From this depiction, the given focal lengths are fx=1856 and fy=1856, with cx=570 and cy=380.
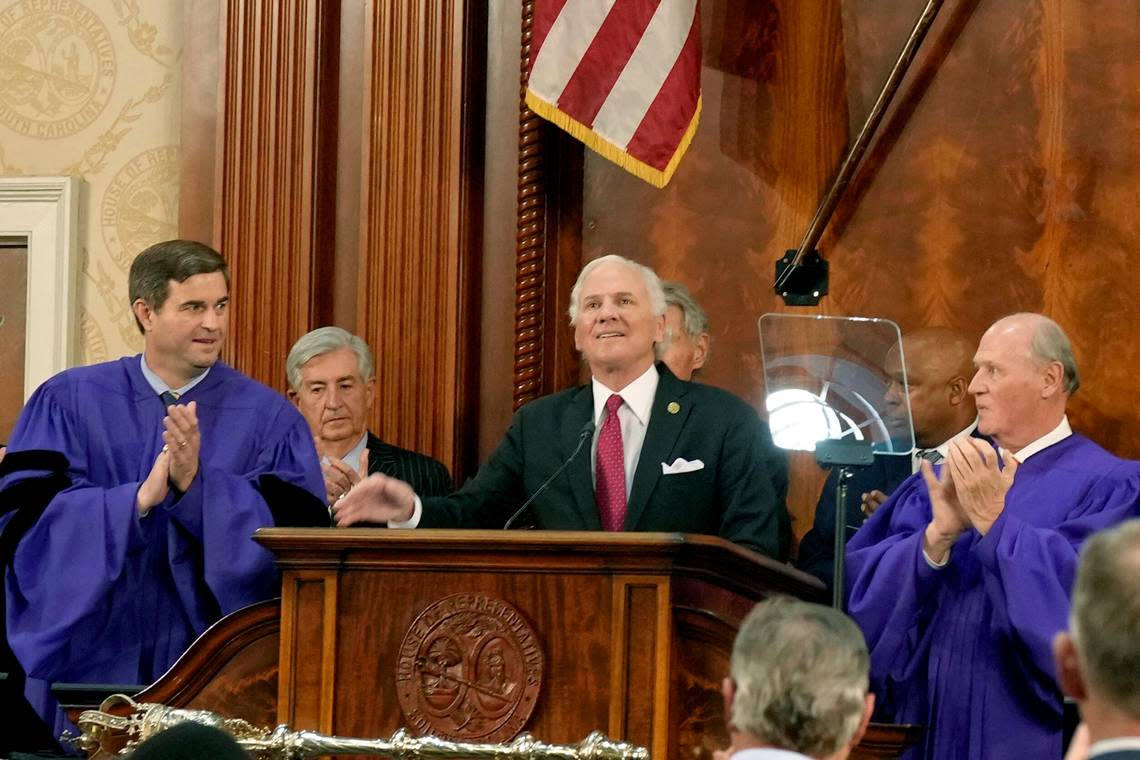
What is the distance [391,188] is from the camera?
22.2 feet

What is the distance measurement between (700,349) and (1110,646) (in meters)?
4.03

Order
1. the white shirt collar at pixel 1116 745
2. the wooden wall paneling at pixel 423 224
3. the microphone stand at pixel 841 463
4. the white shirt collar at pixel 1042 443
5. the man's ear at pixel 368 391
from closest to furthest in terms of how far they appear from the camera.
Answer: the white shirt collar at pixel 1116 745, the microphone stand at pixel 841 463, the white shirt collar at pixel 1042 443, the man's ear at pixel 368 391, the wooden wall paneling at pixel 423 224

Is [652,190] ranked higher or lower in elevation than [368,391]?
higher

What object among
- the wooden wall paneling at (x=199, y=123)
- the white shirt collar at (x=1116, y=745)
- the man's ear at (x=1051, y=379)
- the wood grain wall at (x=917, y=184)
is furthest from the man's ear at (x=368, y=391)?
the white shirt collar at (x=1116, y=745)

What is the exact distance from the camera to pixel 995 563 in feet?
15.7

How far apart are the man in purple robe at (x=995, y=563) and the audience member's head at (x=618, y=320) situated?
83cm

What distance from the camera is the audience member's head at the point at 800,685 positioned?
2.59 meters

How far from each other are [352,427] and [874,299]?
187 centimetres

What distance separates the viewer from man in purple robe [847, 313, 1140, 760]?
15.5 ft

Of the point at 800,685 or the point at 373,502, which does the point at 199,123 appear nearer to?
the point at 373,502

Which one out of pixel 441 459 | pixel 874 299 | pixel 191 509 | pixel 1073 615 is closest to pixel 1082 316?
pixel 874 299

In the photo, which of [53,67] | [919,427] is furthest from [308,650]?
[53,67]

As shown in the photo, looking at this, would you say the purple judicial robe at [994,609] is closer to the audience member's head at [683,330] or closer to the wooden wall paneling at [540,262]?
the audience member's head at [683,330]

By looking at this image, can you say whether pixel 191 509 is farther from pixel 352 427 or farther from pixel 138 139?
pixel 138 139
